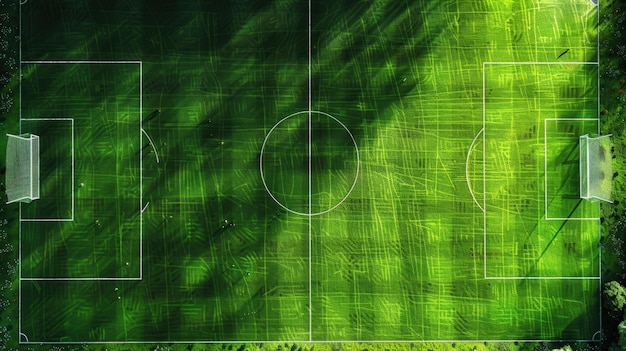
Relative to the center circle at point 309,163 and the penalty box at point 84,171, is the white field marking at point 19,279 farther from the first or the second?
the center circle at point 309,163

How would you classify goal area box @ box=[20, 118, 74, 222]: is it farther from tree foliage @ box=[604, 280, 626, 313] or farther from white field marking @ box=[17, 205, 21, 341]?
tree foliage @ box=[604, 280, 626, 313]

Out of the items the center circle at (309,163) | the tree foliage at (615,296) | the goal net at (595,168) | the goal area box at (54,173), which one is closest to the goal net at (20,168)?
the goal area box at (54,173)

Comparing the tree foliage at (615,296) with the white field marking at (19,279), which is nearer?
the tree foliage at (615,296)

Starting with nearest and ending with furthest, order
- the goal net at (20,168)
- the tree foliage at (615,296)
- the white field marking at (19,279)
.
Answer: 1. the tree foliage at (615,296)
2. the goal net at (20,168)
3. the white field marking at (19,279)

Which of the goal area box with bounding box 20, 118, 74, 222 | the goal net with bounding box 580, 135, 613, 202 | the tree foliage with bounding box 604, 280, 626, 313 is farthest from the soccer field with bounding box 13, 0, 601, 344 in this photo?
the goal net with bounding box 580, 135, 613, 202

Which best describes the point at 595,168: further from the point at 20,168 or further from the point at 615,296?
the point at 20,168

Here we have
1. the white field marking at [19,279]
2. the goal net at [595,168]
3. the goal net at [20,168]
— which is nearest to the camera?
the goal net at [20,168]

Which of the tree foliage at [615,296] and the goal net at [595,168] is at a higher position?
the goal net at [595,168]

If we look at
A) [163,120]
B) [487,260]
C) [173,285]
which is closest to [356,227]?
[487,260]
